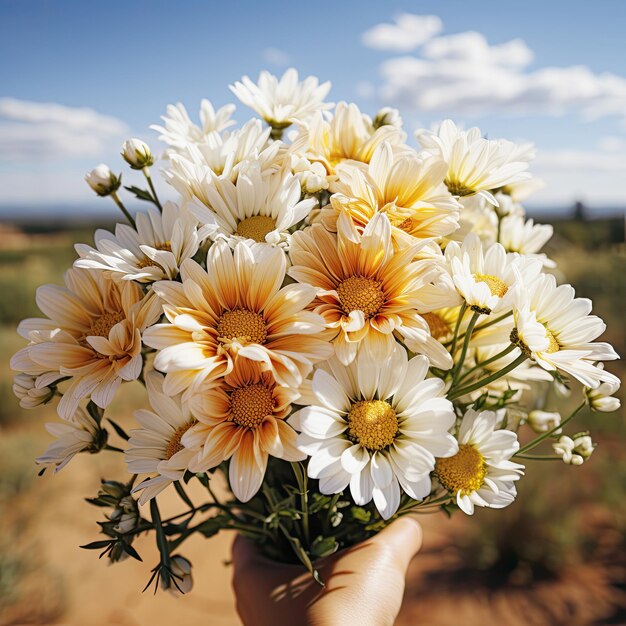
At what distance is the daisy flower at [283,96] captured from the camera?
0.76m

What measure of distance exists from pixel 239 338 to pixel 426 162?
0.86 feet

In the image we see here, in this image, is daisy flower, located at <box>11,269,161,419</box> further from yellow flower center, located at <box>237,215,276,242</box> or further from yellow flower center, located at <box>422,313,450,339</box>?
yellow flower center, located at <box>422,313,450,339</box>

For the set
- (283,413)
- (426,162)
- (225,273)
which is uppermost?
(426,162)

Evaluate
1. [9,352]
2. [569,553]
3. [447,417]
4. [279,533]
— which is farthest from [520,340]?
[9,352]

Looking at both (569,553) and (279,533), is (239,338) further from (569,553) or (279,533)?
(569,553)

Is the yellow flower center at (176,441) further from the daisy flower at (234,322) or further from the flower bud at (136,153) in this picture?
the flower bud at (136,153)

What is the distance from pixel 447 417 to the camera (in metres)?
0.51

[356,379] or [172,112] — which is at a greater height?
[172,112]

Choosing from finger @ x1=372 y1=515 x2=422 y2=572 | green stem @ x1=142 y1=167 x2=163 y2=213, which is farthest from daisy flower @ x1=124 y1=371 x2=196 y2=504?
finger @ x1=372 y1=515 x2=422 y2=572

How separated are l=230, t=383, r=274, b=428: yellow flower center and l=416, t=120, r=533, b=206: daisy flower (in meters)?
0.32

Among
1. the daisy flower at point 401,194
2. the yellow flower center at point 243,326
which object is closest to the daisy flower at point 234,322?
the yellow flower center at point 243,326

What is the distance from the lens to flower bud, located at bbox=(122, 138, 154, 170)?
690mm

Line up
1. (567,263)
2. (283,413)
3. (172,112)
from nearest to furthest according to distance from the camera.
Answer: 1. (283,413)
2. (172,112)
3. (567,263)

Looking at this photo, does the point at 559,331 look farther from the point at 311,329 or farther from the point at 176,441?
the point at 176,441
